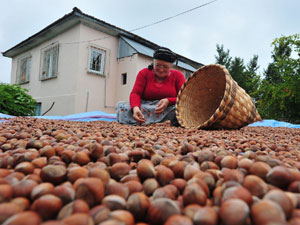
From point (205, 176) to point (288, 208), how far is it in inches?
8.7

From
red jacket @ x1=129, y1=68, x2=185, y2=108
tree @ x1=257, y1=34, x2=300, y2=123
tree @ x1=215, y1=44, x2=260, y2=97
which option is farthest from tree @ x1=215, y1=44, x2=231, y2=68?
red jacket @ x1=129, y1=68, x2=185, y2=108

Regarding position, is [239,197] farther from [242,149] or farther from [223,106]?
[223,106]

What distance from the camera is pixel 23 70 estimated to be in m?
9.00

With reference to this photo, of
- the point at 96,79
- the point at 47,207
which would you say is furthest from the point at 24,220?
the point at 96,79

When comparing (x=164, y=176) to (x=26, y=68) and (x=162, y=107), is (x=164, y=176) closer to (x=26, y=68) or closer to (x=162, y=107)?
(x=162, y=107)

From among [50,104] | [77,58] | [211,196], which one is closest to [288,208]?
[211,196]

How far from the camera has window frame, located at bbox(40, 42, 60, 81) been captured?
280 inches

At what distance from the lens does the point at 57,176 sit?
2.19 ft

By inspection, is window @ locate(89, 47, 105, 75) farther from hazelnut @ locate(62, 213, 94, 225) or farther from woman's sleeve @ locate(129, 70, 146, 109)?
hazelnut @ locate(62, 213, 94, 225)

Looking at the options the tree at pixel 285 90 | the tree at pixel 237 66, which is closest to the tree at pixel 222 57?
the tree at pixel 237 66

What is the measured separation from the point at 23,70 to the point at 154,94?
7869mm

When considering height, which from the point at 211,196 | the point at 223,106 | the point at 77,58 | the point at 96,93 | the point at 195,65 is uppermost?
the point at 195,65

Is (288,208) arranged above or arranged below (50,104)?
below

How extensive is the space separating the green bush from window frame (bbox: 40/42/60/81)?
1.76m
